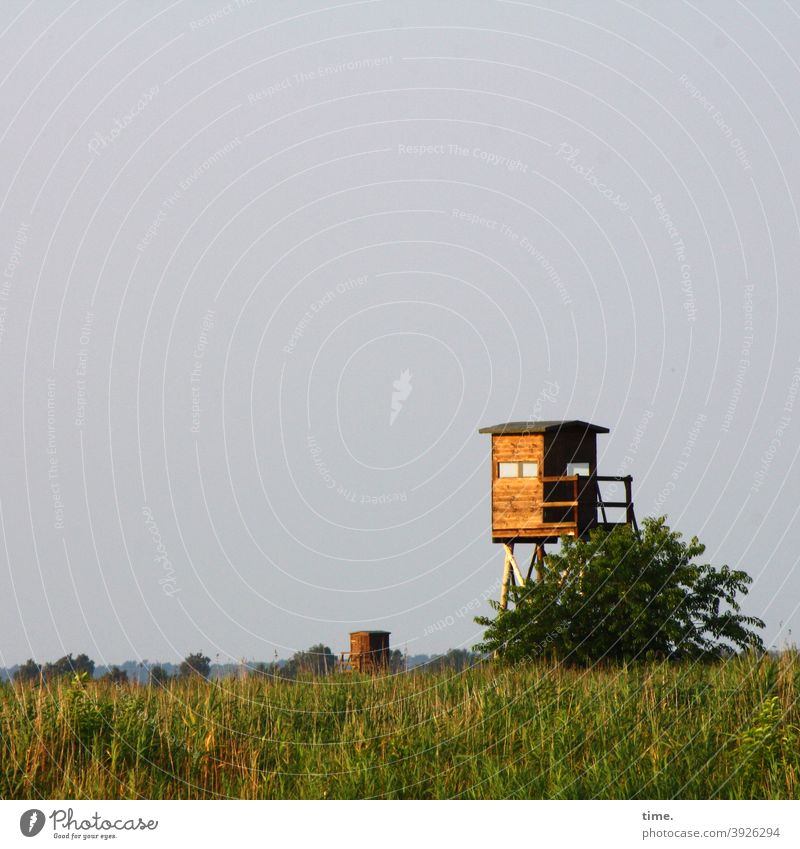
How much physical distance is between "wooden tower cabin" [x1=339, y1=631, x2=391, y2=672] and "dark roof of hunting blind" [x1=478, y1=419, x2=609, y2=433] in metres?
7.05

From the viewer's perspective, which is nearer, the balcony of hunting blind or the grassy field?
the grassy field

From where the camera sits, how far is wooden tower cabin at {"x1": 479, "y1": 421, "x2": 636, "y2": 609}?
35.6 meters

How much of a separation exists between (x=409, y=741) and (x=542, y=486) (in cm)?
1791

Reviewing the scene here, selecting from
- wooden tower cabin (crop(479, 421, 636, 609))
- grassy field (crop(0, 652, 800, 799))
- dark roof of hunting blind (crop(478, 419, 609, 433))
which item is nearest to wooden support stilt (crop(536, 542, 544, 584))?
wooden tower cabin (crop(479, 421, 636, 609))

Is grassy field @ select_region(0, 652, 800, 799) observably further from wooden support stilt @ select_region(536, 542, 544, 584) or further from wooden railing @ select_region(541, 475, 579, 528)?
wooden railing @ select_region(541, 475, 579, 528)

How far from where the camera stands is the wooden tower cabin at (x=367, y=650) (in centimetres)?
3023

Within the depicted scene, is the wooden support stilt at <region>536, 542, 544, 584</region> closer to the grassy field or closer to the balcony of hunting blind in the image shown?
the balcony of hunting blind

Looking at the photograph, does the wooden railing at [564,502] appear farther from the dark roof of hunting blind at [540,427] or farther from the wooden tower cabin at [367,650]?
the wooden tower cabin at [367,650]

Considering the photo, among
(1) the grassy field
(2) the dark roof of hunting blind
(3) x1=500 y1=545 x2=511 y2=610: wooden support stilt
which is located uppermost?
(2) the dark roof of hunting blind

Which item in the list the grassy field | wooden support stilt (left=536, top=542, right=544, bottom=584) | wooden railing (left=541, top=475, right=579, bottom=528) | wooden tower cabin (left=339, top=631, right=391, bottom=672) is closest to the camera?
the grassy field

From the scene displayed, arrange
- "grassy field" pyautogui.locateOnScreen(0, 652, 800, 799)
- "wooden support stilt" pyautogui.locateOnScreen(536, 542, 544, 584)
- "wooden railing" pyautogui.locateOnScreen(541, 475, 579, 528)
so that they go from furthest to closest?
"wooden railing" pyautogui.locateOnScreen(541, 475, 579, 528), "wooden support stilt" pyautogui.locateOnScreen(536, 542, 544, 584), "grassy field" pyautogui.locateOnScreen(0, 652, 800, 799)

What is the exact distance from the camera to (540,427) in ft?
117

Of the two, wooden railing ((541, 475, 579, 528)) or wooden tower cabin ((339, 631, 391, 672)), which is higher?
wooden railing ((541, 475, 579, 528))

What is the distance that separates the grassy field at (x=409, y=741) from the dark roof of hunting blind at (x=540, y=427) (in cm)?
1474
